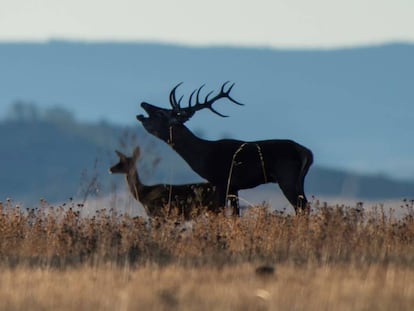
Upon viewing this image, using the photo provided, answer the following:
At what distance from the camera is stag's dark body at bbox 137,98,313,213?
19.8 m

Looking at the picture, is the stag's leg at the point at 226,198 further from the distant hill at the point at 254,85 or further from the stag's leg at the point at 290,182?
the distant hill at the point at 254,85

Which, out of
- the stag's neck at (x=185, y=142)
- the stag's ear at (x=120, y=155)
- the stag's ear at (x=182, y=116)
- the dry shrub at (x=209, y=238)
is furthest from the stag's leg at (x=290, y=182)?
the dry shrub at (x=209, y=238)

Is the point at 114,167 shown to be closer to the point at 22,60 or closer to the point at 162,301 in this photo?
the point at 162,301

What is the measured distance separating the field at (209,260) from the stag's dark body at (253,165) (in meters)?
4.23

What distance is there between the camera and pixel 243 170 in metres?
20.0

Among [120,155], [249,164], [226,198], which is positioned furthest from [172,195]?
[120,155]

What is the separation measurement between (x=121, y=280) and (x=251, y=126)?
104296 mm

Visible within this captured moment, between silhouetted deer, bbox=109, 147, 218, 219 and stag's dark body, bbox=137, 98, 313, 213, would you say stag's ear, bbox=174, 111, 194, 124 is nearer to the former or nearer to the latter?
stag's dark body, bbox=137, 98, 313, 213

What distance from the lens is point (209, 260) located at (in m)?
12.2

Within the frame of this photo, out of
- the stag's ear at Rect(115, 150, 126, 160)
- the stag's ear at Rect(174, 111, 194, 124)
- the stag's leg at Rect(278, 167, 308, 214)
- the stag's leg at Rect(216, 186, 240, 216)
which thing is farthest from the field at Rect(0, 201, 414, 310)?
the stag's ear at Rect(115, 150, 126, 160)

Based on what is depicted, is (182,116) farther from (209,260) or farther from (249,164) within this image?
(209,260)

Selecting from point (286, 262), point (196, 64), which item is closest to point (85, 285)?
point (286, 262)

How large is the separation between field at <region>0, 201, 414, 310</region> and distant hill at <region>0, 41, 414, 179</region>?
8575 centimetres

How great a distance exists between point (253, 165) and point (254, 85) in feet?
464
